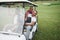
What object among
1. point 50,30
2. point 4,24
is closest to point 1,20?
point 4,24

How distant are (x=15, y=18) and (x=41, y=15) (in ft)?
3.87

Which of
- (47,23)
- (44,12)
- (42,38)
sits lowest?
(42,38)

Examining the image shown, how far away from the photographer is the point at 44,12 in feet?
11.1

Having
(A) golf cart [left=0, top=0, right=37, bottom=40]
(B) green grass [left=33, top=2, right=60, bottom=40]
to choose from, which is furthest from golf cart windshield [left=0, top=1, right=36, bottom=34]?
(B) green grass [left=33, top=2, right=60, bottom=40]

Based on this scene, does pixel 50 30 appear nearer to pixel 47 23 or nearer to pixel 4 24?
pixel 47 23

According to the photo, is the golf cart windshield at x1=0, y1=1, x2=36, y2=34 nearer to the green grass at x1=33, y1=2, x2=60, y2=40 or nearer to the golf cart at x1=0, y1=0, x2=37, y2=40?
the golf cart at x1=0, y1=0, x2=37, y2=40

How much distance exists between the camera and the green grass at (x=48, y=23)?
3.42 meters

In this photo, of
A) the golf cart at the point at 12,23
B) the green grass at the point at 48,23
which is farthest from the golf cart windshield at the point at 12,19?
the green grass at the point at 48,23

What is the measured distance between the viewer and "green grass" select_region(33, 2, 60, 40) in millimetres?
3422

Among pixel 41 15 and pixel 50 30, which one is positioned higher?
pixel 41 15

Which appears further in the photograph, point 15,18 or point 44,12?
point 44,12

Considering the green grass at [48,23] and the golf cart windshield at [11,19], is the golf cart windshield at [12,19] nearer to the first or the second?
the golf cart windshield at [11,19]

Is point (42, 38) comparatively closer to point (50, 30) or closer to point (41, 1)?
point (50, 30)

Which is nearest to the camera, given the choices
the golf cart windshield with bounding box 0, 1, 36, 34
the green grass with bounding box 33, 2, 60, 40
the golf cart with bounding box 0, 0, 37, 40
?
the golf cart with bounding box 0, 0, 37, 40
